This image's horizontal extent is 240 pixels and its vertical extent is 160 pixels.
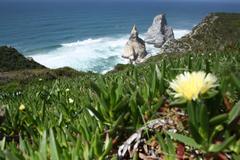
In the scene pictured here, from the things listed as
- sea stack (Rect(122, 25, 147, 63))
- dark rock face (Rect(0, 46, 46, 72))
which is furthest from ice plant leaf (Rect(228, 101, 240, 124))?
sea stack (Rect(122, 25, 147, 63))

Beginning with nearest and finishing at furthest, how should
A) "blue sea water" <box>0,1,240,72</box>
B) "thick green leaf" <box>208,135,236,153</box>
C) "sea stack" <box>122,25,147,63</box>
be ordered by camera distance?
"thick green leaf" <box>208,135,236,153</box> → "blue sea water" <box>0,1,240,72</box> → "sea stack" <box>122,25,147,63</box>

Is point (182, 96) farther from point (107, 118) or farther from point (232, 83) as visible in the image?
point (107, 118)

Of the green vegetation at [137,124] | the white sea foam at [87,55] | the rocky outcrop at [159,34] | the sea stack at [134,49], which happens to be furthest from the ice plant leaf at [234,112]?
the rocky outcrop at [159,34]

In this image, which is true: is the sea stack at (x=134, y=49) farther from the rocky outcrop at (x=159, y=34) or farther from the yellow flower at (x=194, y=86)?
the yellow flower at (x=194, y=86)

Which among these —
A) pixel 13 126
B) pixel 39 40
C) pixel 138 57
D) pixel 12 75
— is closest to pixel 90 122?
pixel 13 126

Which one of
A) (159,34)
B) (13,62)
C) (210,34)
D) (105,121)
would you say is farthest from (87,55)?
(105,121)

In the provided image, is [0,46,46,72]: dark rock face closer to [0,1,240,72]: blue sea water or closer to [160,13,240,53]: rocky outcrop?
[160,13,240,53]: rocky outcrop
